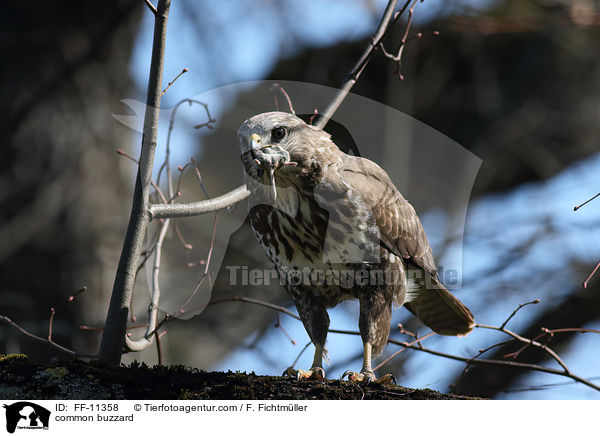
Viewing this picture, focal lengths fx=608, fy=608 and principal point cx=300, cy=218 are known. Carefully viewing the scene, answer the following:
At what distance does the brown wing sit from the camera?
2730 millimetres

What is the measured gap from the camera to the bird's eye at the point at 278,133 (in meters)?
2.46

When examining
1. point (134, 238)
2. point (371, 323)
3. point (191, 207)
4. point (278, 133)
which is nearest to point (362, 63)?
point (278, 133)

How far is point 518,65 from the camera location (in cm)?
567

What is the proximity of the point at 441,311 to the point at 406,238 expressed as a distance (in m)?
0.57

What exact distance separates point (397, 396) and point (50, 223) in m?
3.41

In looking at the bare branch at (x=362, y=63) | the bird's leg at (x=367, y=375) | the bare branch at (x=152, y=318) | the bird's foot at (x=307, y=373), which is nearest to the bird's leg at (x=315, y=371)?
the bird's foot at (x=307, y=373)

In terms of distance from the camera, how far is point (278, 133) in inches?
97.3

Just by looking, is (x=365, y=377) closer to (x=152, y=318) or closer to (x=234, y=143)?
(x=152, y=318)

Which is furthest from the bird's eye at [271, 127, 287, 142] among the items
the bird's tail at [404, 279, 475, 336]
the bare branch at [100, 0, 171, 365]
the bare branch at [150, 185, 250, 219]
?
the bird's tail at [404, 279, 475, 336]

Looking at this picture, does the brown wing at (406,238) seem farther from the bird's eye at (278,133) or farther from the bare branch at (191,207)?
the bare branch at (191,207)

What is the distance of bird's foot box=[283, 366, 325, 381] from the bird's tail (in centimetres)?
84
